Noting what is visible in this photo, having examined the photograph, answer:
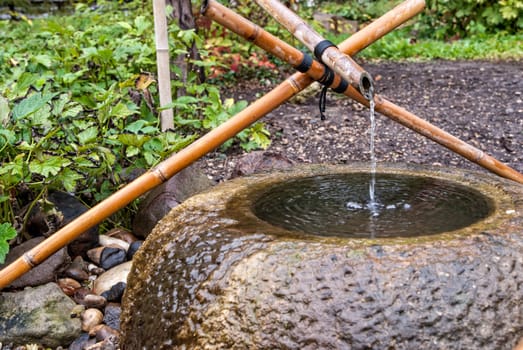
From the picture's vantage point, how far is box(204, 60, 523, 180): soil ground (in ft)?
14.1

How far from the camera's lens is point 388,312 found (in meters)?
1.41

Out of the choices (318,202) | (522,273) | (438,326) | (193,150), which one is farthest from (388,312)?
(193,150)

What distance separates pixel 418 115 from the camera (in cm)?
508

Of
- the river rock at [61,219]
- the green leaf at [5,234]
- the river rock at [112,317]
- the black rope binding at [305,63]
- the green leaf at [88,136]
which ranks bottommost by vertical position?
the river rock at [112,317]

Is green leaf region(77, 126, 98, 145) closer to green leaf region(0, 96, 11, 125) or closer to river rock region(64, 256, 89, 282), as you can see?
green leaf region(0, 96, 11, 125)

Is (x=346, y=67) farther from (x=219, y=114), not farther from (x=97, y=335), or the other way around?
(x=219, y=114)

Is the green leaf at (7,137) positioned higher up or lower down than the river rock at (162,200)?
higher up

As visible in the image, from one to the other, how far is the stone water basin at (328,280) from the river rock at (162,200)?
1.14m

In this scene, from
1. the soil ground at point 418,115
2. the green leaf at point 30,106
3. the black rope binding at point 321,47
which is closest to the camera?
the black rope binding at point 321,47

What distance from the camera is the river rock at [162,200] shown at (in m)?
3.07

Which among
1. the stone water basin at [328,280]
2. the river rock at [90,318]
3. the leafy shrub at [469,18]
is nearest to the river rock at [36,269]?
the river rock at [90,318]

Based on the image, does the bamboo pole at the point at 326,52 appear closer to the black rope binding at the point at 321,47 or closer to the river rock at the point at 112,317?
the black rope binding at the point at 321,47

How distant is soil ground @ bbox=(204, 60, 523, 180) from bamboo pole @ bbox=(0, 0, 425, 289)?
1.20 metres

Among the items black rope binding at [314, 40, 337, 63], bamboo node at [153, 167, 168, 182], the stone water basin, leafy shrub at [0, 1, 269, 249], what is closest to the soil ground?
leafy shrub at [0, 1, 269, 249]
